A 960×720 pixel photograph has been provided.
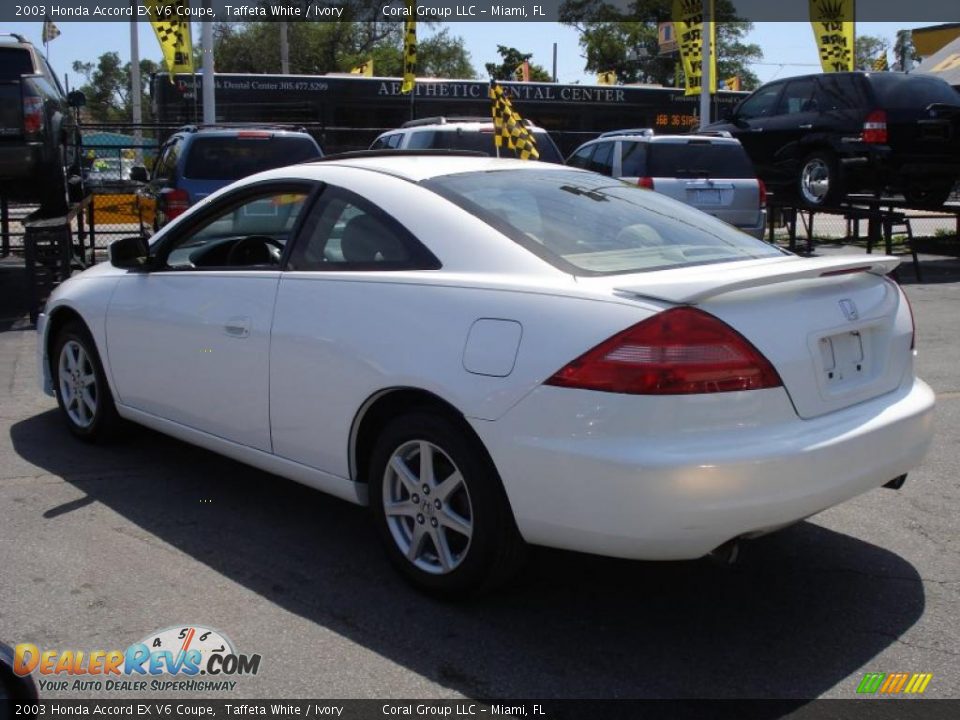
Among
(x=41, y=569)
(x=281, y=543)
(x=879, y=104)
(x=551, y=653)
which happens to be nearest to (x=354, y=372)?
(x=281, y=543)

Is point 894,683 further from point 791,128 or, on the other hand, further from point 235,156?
point 791,128

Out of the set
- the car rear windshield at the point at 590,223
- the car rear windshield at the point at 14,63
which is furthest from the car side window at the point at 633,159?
the car rear windshield at the point at 590,223

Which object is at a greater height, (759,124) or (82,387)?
(759,124)

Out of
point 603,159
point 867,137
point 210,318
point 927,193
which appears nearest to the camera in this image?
point 210,318

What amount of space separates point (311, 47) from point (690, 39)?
139 feet

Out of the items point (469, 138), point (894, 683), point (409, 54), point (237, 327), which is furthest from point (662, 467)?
point (409, 54)

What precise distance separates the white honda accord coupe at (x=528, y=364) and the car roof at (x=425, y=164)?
23 mm

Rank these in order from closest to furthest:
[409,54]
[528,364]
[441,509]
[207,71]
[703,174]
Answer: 1. [528,364]
2. [441,509]
3. [703,174]
4. [207,71]
5. [409,54]

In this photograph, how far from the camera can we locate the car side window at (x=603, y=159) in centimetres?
1314

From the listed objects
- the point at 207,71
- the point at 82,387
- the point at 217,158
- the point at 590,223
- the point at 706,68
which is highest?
the point at 706,68

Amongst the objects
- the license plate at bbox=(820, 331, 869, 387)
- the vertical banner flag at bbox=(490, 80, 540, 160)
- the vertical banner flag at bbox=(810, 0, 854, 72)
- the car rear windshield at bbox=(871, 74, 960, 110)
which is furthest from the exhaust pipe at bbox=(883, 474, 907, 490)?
the vertical banner flag at bbox=(810, 0, 854, 72)

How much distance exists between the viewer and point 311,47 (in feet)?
199

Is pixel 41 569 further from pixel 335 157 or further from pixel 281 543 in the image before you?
pixel 335 157

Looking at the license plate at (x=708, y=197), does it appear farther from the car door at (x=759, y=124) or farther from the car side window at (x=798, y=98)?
the car door at (x=759, y=124)
